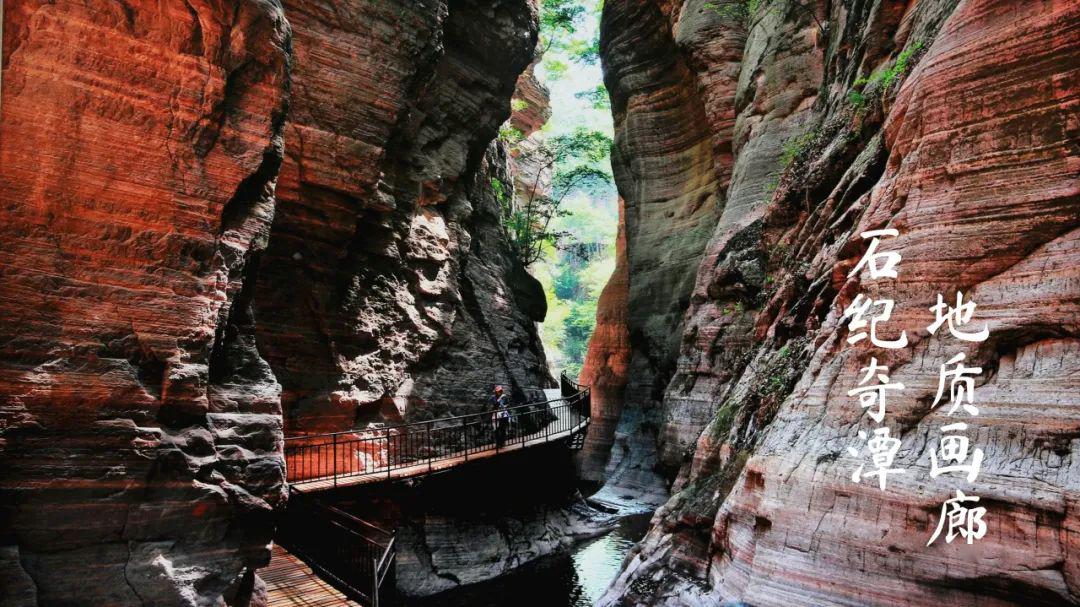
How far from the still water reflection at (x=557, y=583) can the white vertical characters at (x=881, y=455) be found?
6.46 meters

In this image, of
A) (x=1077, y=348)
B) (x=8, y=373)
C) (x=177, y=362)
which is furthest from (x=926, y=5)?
(x=8, y=373)

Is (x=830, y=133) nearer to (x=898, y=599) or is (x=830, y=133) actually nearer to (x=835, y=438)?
(x=835, y=438)

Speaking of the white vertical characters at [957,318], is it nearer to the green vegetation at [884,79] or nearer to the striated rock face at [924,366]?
the striated rock face at [924,366]

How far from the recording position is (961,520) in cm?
475

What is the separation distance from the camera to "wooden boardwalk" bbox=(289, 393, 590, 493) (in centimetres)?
1117

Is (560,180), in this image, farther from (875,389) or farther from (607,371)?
(875,389)

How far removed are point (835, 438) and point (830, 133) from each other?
6.29 metres

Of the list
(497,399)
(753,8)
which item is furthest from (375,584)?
(753,8)

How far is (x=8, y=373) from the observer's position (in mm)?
5188

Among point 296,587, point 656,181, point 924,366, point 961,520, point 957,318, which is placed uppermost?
point 656,181

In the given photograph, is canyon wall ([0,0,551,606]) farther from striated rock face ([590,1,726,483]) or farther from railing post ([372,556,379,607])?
striated rock face ([590,1,726,483])

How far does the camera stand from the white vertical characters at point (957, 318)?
5.29 m

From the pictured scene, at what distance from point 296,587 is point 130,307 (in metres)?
4.36

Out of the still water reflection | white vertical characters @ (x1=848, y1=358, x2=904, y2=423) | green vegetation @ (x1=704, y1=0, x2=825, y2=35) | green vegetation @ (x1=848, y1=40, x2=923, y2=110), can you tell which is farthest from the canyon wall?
green vegetation @ (x1=704, y1=0, x2=825, y2=35)
